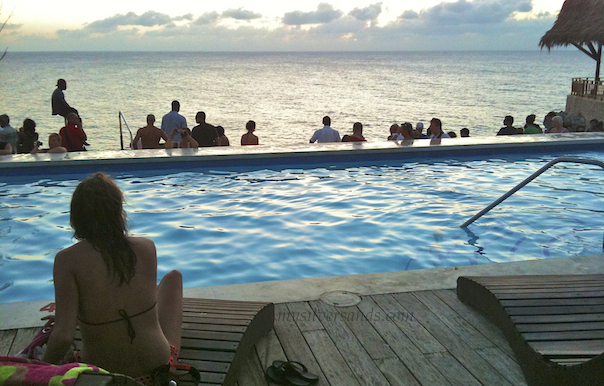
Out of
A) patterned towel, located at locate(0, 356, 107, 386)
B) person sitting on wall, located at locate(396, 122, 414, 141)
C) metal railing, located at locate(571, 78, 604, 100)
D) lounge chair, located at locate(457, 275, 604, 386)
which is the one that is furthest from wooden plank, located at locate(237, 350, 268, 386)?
metal railing, located at locate(571, 78, 604, 100)

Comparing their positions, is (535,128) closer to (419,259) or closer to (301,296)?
(419,259)

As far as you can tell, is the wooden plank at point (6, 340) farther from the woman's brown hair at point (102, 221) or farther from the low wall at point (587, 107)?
the low wall at point (587, 107)


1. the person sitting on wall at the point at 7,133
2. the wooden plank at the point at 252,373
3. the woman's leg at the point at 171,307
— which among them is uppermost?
the person sitting on wall at the point at 7,133

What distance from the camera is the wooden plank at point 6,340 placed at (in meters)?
3.06

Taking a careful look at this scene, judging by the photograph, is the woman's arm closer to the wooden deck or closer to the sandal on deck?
the wooden deck

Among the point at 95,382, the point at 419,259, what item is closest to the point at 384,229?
the point at 419,259

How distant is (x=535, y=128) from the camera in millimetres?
12516

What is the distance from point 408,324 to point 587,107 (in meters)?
24.0

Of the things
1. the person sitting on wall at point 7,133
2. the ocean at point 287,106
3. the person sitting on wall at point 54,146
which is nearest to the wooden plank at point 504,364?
the person sitting on wall at point 54,146

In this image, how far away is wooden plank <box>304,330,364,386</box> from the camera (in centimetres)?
283

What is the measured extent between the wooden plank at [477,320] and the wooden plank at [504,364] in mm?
56

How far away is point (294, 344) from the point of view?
126 inches

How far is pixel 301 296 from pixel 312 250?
8.87 ft

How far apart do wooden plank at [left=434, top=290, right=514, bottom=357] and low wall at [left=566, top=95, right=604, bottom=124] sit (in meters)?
21.8
